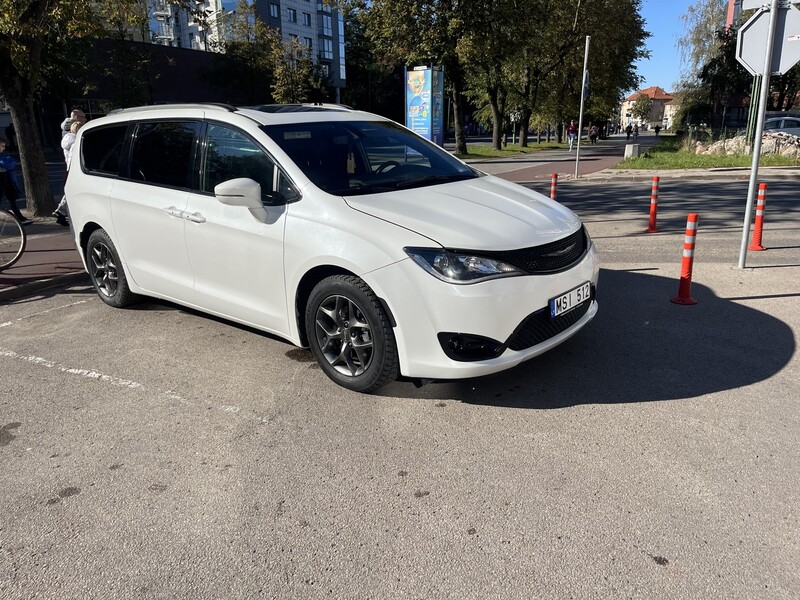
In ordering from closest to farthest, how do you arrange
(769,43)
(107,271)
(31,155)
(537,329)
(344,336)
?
(537,329), (344,336), (107,271), (769,43), (31,155)

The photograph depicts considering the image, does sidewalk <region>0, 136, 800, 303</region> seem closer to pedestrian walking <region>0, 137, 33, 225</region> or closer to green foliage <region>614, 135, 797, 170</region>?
pedestrian walking <region>0, 137, 33, 225</region>

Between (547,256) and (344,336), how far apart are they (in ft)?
4.51

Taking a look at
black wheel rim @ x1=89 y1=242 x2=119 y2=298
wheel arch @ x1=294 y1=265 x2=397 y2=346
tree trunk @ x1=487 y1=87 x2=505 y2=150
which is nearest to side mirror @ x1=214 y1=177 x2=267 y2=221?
wheel arch @ x1=294 y1=265 x2=397 y2=346

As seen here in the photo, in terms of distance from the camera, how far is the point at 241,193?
404cm

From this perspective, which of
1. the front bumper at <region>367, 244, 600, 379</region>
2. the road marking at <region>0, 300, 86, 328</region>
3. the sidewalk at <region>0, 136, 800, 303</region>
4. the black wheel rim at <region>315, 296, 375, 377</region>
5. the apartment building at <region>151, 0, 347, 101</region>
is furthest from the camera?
the apartment building at <region>151, 0, 347, 101</region>

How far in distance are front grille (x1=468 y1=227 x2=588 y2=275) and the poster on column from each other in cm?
1632

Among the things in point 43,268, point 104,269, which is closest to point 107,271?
point 104,269

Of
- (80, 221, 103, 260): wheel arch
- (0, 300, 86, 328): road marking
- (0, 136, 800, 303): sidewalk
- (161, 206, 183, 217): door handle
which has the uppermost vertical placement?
(161, 206, 183, 217): door handle

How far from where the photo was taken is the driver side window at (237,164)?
14.0 ft

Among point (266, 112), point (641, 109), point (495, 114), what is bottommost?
point (266, 112)

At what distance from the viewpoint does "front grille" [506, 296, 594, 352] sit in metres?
3.68

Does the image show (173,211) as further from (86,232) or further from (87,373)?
(86,232)

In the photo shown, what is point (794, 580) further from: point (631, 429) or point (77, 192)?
point (77, 192)

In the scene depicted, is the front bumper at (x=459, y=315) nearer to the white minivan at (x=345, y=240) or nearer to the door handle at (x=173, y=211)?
the white minivan at (x=345, y=240)
